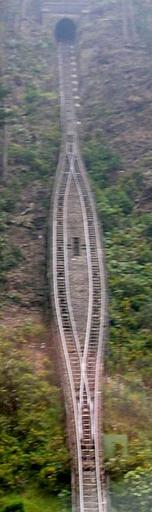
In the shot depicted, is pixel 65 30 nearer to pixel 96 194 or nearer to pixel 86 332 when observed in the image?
pixel 96 194

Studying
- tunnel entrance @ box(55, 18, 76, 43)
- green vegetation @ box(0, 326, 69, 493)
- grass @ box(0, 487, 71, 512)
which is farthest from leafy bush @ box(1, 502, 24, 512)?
tunnel entrance @ box(55, 18, 76, 43)

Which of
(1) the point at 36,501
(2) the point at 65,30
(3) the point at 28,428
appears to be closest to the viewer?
(1) the point at 36,501

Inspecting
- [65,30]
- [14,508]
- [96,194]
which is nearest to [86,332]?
[14,508]

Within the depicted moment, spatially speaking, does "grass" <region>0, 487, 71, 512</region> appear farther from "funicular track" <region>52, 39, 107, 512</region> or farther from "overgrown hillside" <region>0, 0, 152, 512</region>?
"funicular track" <region>52, 39, 107, 512</region>

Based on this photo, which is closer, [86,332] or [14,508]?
[14,508]

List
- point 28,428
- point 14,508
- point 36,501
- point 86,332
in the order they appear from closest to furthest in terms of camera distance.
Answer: point 14,508 < point 36,501 < point 28,428 < point 86,332

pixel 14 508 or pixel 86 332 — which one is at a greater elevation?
pixel 86 332
